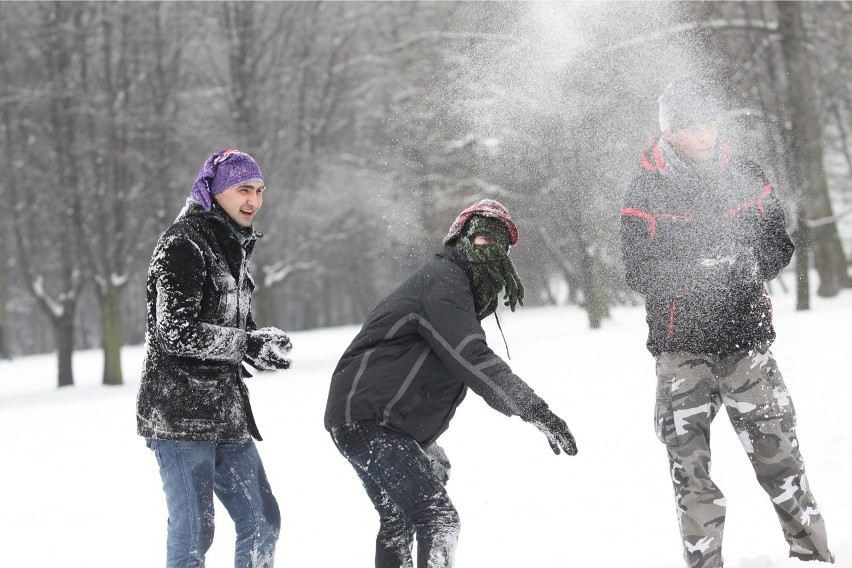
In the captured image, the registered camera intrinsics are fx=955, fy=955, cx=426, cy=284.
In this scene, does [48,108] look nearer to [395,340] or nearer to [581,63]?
[581,63]

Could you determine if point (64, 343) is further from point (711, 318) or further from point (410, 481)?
point (711, 318)

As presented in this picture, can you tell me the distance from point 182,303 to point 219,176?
53 cm

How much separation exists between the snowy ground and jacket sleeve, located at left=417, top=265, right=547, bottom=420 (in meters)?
1.26

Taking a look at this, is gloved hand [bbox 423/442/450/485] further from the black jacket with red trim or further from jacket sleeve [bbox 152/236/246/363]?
the black jacket with red trim

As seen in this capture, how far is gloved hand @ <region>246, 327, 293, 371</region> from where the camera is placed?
11.3 ft

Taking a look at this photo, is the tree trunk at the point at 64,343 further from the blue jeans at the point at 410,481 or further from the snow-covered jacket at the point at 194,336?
the blue jeans at the point at 410,481

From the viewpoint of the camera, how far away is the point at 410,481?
10.5ft

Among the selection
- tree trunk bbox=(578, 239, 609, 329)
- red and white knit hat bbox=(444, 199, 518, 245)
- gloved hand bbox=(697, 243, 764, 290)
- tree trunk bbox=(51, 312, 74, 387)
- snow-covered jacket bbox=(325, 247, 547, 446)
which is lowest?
tree trunk bbox=(51, 312, 74, 387)

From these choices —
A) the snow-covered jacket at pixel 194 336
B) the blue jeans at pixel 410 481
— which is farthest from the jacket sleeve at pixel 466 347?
the snow-covered jacket at pixel 194 336

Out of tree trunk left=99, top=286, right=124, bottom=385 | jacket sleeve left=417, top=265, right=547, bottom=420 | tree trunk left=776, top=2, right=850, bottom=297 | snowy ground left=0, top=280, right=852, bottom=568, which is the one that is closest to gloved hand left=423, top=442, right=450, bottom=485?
jacket sleeve left=417, top=265, right=547, bottom=420

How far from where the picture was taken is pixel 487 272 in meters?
3.28

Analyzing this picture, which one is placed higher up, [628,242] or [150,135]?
[150,135]

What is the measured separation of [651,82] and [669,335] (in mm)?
9425

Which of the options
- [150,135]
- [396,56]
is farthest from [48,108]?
[396,56]
